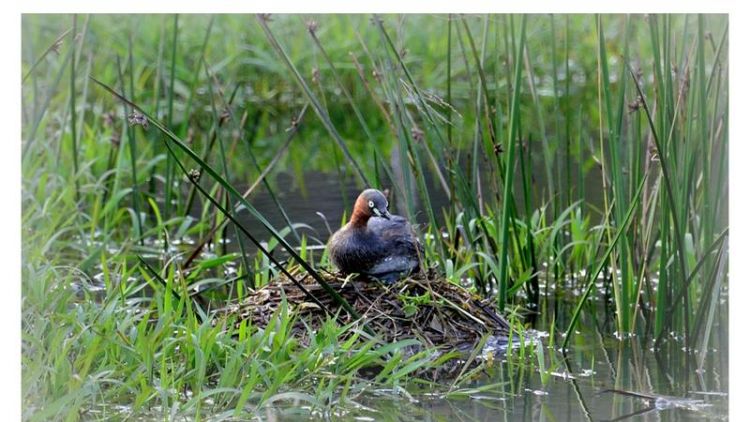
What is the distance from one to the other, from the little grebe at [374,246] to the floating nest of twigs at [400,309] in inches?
2.6

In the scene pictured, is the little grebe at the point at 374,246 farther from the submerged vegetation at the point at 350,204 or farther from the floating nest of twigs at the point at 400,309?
the submerged vegetation at the point at 350,204

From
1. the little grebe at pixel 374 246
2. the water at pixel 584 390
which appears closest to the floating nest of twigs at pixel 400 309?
the little grebe at pixel 374 246

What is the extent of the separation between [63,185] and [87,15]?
1.78 meters

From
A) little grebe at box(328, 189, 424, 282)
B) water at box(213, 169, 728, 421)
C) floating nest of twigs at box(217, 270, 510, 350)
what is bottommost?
water at box(213, 169, 728, 421)

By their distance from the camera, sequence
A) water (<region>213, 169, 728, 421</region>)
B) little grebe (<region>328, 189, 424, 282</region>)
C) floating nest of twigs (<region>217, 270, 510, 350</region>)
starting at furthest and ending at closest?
little grebe (<region>328, 189, 424, 282</region>) < floating nest of twigs (<region>217, 270, 510, 350</region>) < water (<region>213, 169, 728, 421</region>)

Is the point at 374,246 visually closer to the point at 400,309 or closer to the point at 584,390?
the point at 400,309

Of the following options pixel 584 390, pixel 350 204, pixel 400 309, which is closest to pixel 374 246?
pixel 400 309

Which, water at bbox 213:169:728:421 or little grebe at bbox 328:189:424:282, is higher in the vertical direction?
little grebe at bbox 328:189:424:282

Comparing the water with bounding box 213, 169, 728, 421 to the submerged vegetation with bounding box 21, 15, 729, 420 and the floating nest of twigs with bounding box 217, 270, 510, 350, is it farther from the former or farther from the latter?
the floating nest of twigs with bounding box 217, 270, 510, 350

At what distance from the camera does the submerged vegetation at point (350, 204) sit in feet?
19.0

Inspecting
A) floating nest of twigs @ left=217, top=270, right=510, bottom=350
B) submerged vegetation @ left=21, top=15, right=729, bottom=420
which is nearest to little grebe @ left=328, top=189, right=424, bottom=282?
floating nest of twigs @ left=217, top=270, right=510, bottom=350

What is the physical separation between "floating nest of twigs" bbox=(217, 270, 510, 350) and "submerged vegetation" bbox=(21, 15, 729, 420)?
3.4 inches

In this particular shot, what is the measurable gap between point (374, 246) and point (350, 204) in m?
0.90

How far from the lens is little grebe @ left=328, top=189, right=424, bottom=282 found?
6609 millimetres
